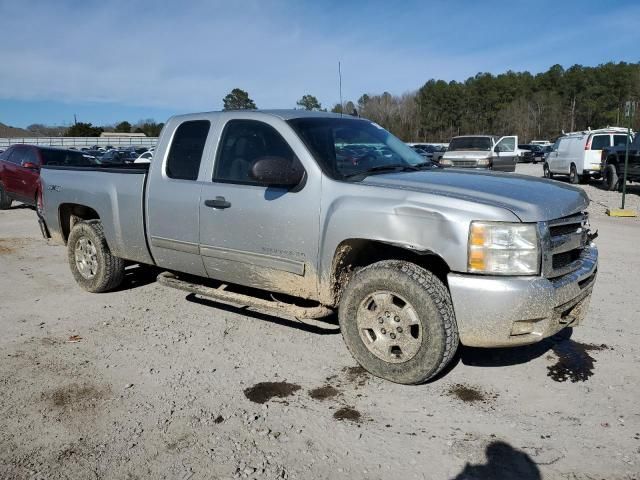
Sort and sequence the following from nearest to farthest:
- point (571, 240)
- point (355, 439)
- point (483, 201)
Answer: point (355, 439) → point (483, 201) → point (571, 240)

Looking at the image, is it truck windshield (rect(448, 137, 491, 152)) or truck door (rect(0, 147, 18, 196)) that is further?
truck windshield (rect(448, 137, 491, 152))

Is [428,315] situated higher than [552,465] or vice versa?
[428,315]

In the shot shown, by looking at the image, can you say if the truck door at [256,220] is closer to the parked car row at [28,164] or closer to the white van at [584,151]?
the parked car row at [28,164]

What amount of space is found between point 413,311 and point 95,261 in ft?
12.9

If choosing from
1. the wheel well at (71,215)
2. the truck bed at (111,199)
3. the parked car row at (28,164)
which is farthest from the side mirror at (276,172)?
the parked car row at (28,164)

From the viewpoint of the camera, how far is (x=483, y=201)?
348cm

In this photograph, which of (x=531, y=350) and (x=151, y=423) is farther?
(x=531, y=350)

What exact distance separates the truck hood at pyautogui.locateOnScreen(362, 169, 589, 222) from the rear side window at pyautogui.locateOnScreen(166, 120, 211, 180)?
169 centimetres

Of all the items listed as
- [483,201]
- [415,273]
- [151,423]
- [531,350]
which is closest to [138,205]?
[151,423]

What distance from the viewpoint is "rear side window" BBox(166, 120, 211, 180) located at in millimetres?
4902

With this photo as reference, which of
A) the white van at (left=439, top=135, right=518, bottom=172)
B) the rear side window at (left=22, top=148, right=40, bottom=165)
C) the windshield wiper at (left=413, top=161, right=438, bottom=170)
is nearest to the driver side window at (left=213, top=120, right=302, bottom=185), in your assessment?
the windshield wiper at (left=413, top=161, right=438, bottom=170)

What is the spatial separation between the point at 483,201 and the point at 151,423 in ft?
8.13

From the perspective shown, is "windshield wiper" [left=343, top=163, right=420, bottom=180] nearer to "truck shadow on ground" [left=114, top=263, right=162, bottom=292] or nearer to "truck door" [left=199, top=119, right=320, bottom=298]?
"truck door" [left=199, top=119, right=320, bottom=298]

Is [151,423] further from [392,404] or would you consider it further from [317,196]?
[317,196]
